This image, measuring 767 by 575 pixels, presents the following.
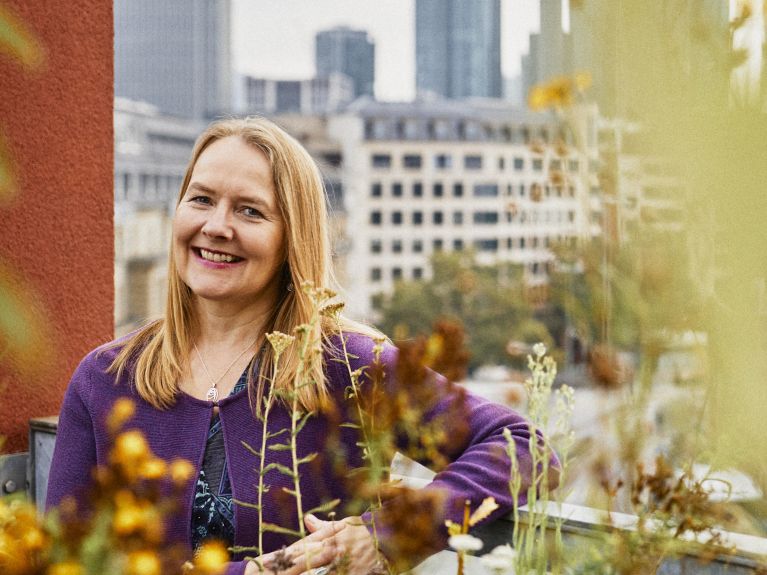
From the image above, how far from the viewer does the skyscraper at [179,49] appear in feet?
286

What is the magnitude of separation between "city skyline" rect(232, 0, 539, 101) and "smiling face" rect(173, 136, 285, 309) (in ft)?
203

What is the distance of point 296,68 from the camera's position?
3150 inches

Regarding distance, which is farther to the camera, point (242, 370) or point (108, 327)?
point (108, 327)

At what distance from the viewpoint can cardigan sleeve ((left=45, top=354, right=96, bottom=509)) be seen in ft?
4.65

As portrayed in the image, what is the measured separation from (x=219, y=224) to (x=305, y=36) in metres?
75.7

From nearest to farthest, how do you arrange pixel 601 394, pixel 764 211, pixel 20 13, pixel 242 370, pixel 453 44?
pixel 764 211, pixel 601 394, pixel 242 370, pixel 20 13, pixel 453 44

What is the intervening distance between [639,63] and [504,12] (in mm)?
470

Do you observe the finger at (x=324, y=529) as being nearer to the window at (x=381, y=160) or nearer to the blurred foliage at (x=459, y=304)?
the blurred foliage at (x=459, y=304)

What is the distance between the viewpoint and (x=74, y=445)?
1.45 m

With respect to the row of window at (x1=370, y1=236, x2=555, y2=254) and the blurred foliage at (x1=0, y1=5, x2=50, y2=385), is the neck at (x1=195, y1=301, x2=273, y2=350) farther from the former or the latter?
the row of window at (x1=370, y1=236, x2=555, y2=254)

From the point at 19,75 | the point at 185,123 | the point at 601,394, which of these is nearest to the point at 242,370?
the point at 19,75

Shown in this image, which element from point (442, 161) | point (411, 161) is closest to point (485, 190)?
point (442, 161)

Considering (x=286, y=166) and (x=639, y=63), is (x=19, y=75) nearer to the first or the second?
(x=286, y=166)

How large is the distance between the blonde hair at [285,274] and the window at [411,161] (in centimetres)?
5644
